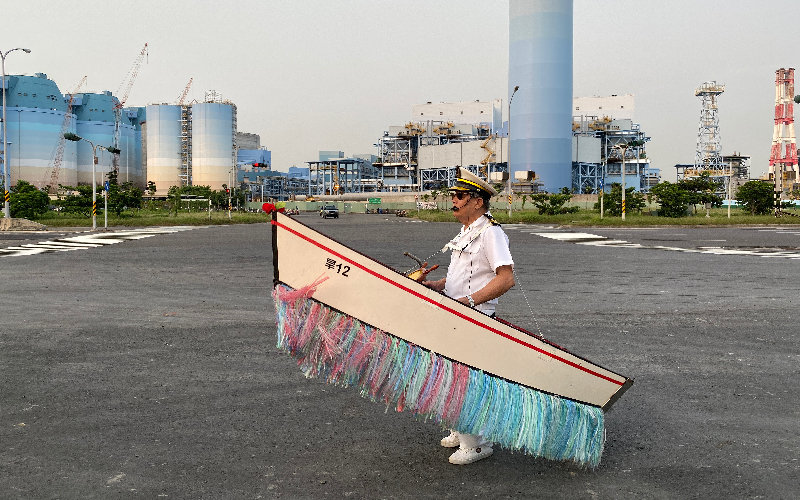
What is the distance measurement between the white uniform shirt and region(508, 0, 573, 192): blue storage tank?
92769 millimetres

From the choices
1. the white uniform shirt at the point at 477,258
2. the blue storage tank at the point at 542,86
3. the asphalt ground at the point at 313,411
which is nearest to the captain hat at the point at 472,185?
the white uniform shirt at the point at 477,258

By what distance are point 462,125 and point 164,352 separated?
4581 inches

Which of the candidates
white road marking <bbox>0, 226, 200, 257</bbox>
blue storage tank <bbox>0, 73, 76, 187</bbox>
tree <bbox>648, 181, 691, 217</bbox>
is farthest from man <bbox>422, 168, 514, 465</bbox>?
blue storage tank <bbox>0, 73, 76, 187</bbox>

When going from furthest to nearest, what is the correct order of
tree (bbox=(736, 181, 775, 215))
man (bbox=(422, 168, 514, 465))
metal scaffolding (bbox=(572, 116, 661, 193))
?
metal scaffolding (bbox=(572, 116, 661, 193)) → tree (bbox=(736, 181, 775, 215)) → man (bbox=(422, 168, 514, 465))

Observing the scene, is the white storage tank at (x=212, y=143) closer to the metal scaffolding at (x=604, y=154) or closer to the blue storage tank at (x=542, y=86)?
the blue storage tank at (x=542, y=86)

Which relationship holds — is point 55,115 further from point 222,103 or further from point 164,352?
point 164,352

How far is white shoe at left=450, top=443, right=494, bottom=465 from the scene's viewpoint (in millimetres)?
→ 4023

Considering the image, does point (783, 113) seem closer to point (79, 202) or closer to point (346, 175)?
point (346, 175)

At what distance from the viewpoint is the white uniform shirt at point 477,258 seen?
3962 millimetres

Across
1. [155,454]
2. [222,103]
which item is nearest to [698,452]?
[155,454]

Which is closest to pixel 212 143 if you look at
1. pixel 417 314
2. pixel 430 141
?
pixel 430 141

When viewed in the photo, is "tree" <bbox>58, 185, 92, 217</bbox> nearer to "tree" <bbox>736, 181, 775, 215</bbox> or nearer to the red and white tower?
"tree" <bbox>736, 181, 775, 215</bbox>

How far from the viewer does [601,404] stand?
3902 mm

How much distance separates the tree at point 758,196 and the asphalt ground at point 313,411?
139 ft
